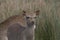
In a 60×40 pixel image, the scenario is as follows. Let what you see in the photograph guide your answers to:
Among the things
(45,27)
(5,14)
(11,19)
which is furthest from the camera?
(5,14)

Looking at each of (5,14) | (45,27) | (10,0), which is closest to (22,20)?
(45,27)

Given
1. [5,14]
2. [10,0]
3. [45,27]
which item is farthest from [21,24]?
[10,0]

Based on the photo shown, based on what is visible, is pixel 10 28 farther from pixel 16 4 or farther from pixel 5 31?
pixel 16 4

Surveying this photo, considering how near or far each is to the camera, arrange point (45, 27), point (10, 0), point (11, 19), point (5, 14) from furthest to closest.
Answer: point (10, 0)
point (5, 14)
point (45, 27)
point (11, 19)

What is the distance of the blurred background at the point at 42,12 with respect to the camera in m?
6.86

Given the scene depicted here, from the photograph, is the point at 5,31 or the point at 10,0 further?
the point at 10,0

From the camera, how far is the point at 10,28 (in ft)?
20.4

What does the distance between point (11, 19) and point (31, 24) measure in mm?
442

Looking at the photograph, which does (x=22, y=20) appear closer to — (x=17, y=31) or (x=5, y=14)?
(x=17, y=31)

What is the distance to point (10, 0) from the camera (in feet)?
26.6

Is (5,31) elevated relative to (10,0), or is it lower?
lower

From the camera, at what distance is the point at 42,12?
731 centimetres

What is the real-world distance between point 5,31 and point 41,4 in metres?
1.90

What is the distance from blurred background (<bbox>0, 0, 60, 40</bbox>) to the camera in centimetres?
686
